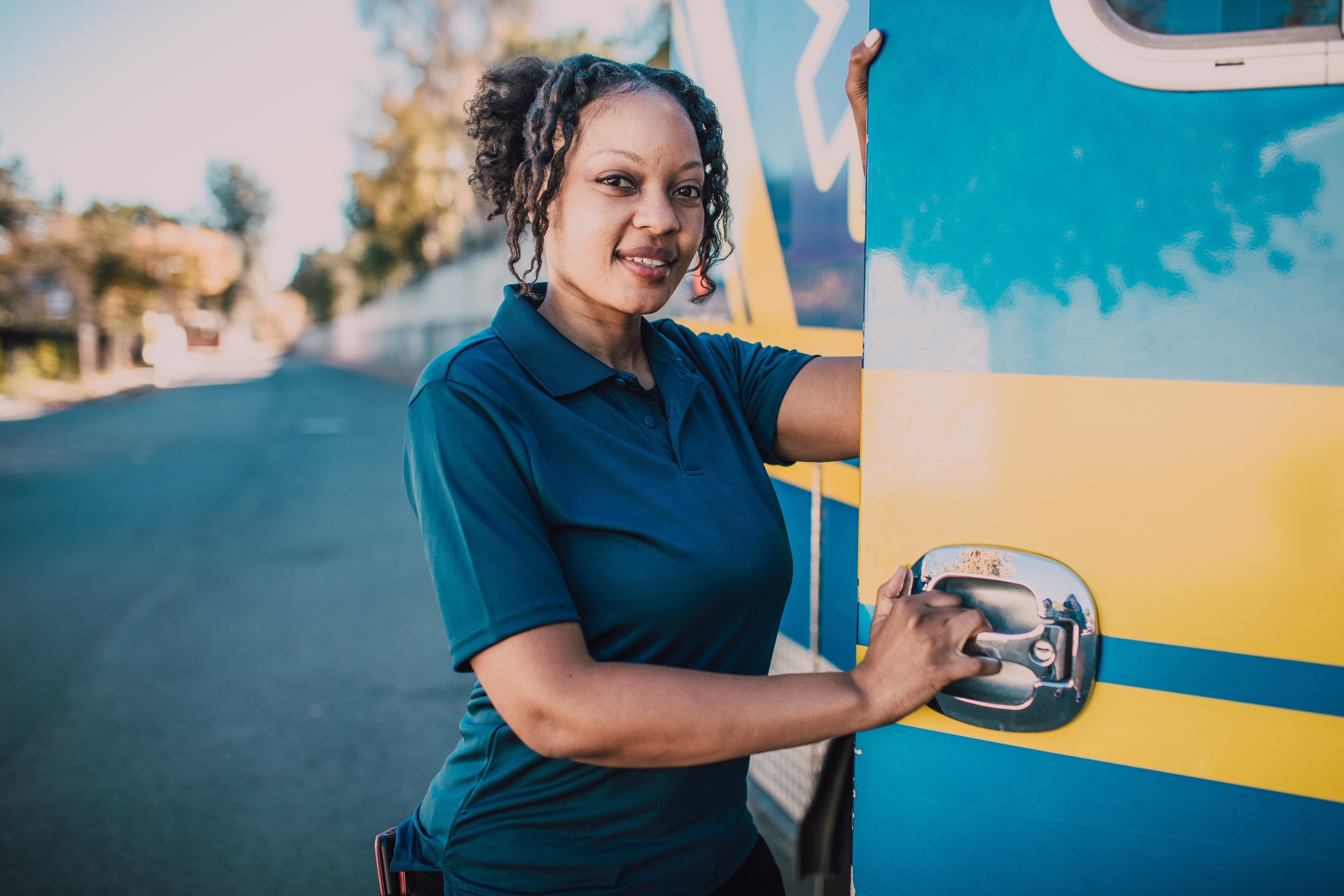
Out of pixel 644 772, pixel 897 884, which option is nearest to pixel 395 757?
pixel 644 772

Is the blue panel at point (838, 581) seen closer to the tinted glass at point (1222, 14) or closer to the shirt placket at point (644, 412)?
the shirt placket at point (644, 412)

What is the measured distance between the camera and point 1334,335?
0.85 metres

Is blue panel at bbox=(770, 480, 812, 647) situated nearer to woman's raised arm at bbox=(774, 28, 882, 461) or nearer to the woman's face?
woman's raised arm at bbox=(774, 28, 882, 461)

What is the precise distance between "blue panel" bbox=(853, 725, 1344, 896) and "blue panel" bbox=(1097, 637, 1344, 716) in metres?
0.10

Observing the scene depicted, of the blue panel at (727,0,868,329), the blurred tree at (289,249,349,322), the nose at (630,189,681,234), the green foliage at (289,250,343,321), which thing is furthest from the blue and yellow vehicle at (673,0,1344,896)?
the green foliage at (289,250,343,321)

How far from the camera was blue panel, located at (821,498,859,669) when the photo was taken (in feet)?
6.32

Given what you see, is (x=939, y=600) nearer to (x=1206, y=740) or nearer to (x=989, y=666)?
(x=989, y=666)

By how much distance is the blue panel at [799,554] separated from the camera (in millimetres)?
2145

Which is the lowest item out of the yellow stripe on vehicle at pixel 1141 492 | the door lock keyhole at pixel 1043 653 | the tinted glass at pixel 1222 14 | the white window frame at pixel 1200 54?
the door lock keyhole at pixel 1043 653

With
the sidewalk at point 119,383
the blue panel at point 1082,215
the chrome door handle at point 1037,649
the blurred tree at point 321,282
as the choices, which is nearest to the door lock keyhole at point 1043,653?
the chrome door handle at point 1037,649

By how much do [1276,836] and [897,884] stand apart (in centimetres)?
42

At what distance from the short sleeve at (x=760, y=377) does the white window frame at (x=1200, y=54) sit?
0.72 meters

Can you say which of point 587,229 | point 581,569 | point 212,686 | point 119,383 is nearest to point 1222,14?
point 587,229

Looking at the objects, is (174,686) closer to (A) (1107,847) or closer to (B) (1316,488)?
(A) (1107,847)
